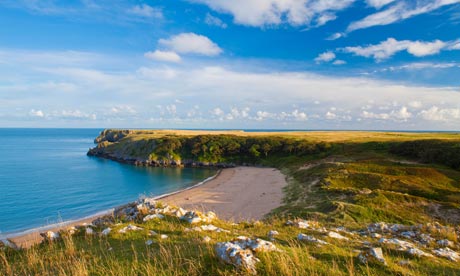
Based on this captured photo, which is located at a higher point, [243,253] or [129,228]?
[243,253]

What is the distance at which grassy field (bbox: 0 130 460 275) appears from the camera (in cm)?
705

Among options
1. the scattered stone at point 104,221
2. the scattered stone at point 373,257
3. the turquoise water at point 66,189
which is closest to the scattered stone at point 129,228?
the scattered stone at point 104,221

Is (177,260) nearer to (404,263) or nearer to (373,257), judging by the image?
(373,257)

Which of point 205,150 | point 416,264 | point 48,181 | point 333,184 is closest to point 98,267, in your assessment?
point 416,264

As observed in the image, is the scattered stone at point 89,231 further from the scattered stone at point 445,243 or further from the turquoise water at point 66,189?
the turquoise water at point 66,189

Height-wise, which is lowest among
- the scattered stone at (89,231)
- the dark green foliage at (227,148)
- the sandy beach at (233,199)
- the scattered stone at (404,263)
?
the sandy beach at (233,199)

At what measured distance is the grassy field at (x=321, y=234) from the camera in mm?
7055

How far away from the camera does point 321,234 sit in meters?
13.3

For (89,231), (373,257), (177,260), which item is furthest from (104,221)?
(373,257)

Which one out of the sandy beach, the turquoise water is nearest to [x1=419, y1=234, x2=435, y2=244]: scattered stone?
the sandy beach

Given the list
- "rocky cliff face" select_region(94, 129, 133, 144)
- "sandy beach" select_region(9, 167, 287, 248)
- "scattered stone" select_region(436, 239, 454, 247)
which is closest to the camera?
"scattered stone" select_region(436, 239, 454, 247)

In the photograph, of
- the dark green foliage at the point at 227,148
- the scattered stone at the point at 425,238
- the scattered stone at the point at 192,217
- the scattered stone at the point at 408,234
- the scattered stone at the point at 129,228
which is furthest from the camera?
the dark green foliage at the point at 227,148

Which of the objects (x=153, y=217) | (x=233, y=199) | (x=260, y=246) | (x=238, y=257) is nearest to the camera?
(x=238, y=257)

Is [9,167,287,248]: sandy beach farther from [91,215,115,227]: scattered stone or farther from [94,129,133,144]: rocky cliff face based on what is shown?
[94,129,133,144]: rocky cliff face
